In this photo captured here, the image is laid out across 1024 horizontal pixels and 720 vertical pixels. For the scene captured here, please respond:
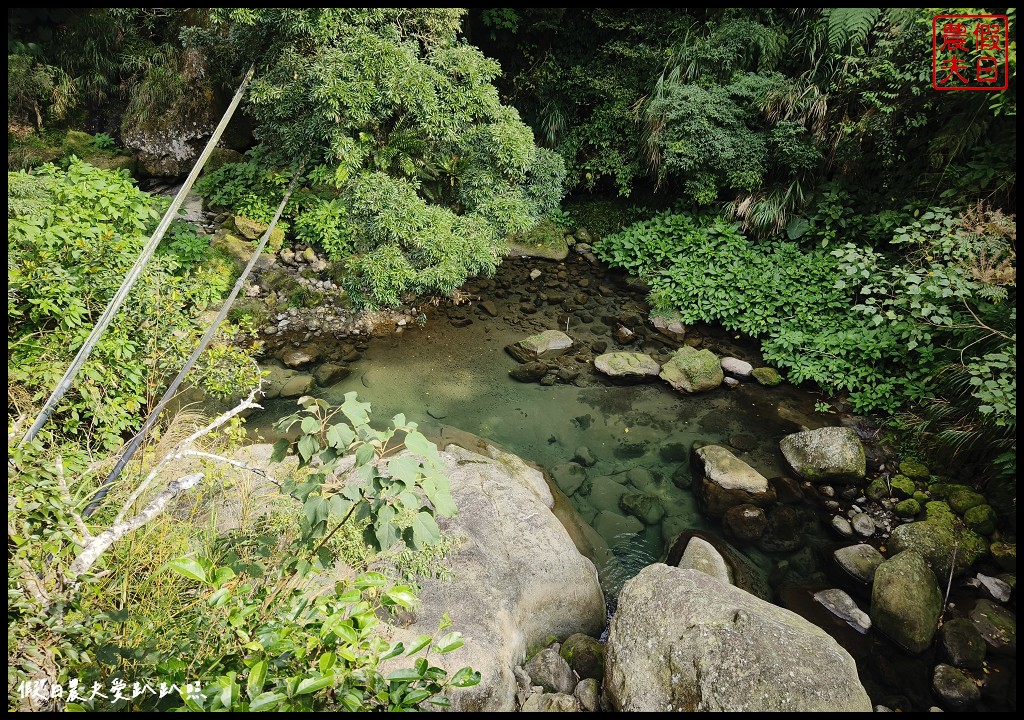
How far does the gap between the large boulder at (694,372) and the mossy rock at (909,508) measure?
2.50 meters

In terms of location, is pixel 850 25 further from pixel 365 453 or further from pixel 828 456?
pixel 365 453

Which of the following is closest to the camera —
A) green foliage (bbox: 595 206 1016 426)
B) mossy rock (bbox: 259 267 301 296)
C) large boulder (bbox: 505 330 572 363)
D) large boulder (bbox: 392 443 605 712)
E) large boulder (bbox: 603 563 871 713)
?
large boulder (bbox: 603 563 871 713)

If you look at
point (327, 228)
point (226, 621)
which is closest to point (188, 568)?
point (226, 621)

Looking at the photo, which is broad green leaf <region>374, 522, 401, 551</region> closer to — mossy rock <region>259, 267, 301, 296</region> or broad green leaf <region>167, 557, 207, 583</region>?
broad green leaf <region>167, 557, 207, 583</region>

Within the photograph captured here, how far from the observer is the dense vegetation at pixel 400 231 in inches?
76.0

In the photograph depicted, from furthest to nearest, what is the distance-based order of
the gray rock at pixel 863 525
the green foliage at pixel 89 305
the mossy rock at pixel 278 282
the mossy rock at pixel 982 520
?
the mossy rock at pixel 278 282, the gray rock at pixel 863 525, the mossy rock at pixel 982 520, the green foliage at pixel 89 305

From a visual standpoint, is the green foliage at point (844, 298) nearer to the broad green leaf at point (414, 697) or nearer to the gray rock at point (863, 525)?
the gray rock at point (863, 525)

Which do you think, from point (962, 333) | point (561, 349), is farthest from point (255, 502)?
point (962, 333)

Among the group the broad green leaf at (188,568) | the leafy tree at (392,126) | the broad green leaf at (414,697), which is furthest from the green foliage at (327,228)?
the broad green leaf at (414,697)

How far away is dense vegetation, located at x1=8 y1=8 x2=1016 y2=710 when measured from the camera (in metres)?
1.93

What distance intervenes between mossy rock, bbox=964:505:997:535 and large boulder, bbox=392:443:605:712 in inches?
149

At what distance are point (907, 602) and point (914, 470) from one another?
6.43ft

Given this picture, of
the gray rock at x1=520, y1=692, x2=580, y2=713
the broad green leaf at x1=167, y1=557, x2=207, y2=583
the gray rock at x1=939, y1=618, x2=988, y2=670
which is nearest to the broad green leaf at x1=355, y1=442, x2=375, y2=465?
the broad green leaf at x1=167, y1=557, x2=207, y2=583

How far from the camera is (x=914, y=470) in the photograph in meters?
5.56
